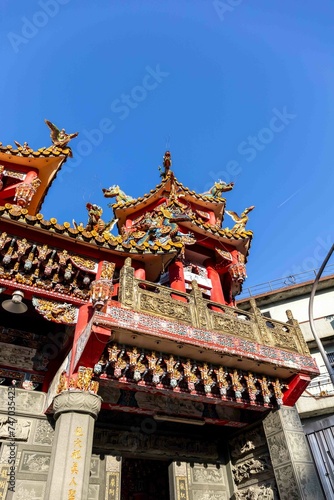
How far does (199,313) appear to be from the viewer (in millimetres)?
9039

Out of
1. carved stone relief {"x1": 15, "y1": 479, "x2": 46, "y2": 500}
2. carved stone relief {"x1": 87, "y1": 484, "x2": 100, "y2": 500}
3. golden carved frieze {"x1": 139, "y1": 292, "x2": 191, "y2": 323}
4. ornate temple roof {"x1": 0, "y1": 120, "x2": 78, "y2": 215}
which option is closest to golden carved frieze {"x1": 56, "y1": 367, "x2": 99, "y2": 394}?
golden carved frieze {"x1": 139, "y1": 292, "x2": 191, "y2": 323}

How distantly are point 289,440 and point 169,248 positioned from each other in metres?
5.61

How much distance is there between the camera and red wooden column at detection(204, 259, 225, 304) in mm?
13180

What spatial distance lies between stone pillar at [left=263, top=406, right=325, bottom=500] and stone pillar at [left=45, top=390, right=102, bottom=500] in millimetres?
4803

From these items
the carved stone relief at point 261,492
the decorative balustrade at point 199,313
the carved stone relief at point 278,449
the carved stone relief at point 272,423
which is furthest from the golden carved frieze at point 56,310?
the carved stone relief at point 261,492

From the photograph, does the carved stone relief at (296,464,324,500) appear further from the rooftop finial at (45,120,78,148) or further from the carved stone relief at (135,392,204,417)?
the rooftop finial at (45,120,78,148)

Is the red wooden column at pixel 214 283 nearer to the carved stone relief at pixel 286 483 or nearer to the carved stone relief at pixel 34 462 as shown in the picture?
the carved stone relief at pixel 286 483

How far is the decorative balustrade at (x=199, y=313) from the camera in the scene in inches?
331

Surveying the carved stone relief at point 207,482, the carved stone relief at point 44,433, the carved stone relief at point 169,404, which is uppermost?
the carved stone relief at point 169,404

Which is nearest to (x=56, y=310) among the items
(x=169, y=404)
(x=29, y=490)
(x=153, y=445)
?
(x=29, y=490)

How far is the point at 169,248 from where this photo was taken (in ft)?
31.5

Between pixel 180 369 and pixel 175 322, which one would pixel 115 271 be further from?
pixel 180 369

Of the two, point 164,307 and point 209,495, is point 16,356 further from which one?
point 209,495

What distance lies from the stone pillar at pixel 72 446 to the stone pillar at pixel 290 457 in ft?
15.8
